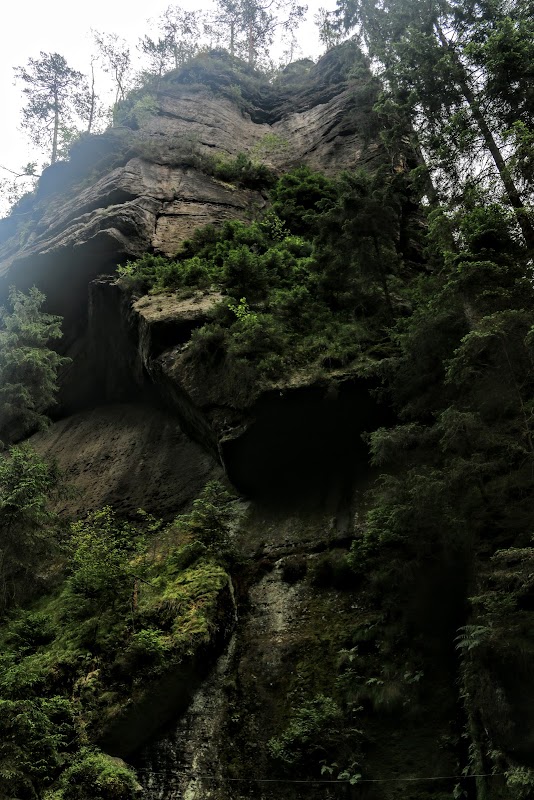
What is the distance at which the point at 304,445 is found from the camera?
37.0ft

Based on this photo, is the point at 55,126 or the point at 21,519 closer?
the point at 21,519

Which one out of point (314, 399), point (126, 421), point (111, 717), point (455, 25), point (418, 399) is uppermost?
point (455, 25)

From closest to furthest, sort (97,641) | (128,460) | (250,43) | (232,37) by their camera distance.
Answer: (97,641) → (128,460) → (250,43) → (232,37)

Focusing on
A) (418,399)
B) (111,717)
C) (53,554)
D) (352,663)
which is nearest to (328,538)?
(352,663)

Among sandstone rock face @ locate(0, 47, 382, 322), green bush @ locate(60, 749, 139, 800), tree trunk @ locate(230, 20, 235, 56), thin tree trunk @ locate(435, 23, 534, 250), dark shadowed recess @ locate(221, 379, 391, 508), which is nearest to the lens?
green bush @ locate(60, 749, 139, 800)

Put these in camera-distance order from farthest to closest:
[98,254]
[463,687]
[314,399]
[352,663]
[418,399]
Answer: [98,254] → [314,399] → [418,399] → [352,663] → [463,687]

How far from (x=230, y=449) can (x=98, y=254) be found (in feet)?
30.5

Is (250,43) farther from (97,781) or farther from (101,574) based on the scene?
(97,781)

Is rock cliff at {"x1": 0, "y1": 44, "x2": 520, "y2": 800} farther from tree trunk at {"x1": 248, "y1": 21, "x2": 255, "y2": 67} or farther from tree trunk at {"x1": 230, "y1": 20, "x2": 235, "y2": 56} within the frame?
tree trunk at {"x1": 230, "y1": 20, "x2": 235, "y2": 56}

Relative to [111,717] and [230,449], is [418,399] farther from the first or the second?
[111,717]

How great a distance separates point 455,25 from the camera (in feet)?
40.0

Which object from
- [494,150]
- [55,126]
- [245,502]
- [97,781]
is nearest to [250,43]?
[55,126]

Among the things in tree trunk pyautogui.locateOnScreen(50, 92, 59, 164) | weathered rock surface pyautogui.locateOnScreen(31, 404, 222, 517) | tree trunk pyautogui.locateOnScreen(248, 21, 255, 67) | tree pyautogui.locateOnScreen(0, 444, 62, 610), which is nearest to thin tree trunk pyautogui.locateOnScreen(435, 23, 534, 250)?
weathered rock surface pyautogui.locateOnScreen(31, 404, 222, 517)

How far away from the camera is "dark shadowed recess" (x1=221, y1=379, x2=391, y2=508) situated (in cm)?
1084
